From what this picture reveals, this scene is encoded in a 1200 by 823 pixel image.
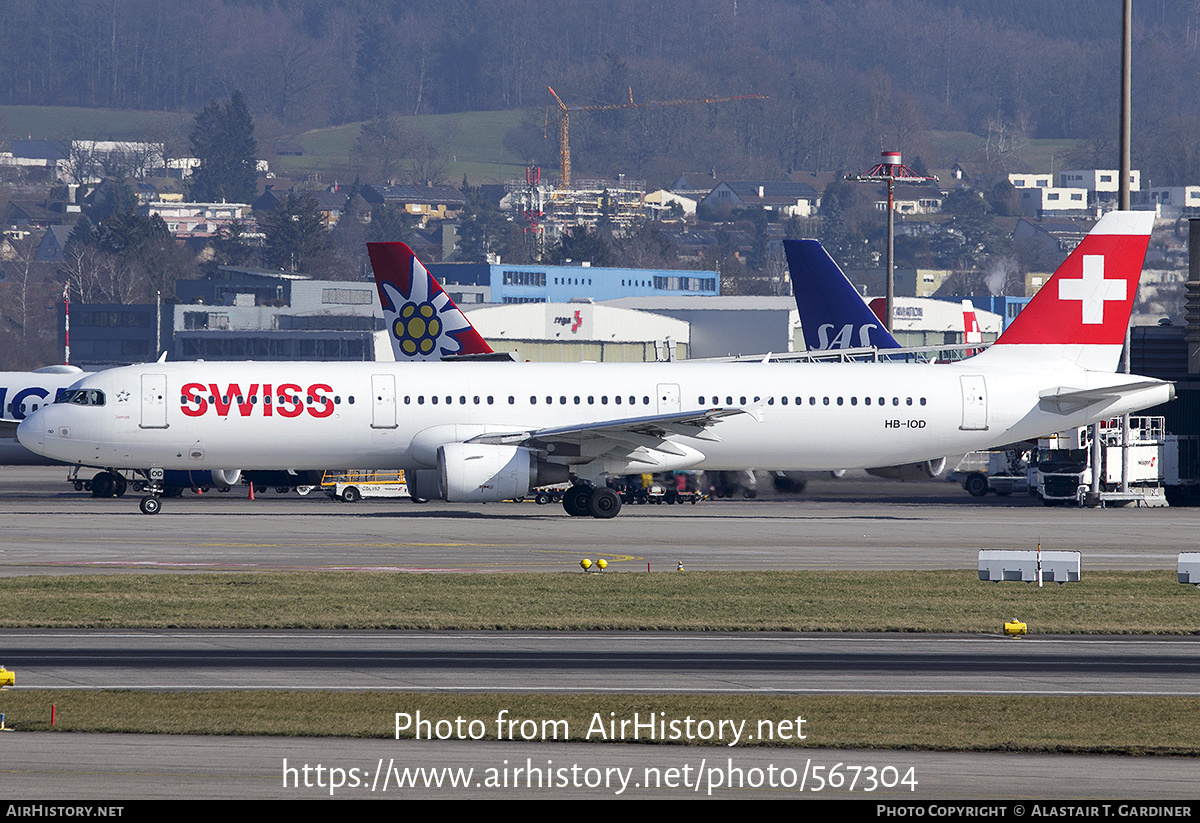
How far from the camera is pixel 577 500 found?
45.8 m

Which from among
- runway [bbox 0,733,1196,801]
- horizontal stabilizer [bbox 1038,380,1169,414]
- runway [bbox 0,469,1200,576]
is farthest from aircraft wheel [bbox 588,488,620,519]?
runway [bbox 0,733,1196,801]

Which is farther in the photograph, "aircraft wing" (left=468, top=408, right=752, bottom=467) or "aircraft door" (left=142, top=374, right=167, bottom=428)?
"aircraft door" (left=142, top=374, right=167, bottom=428)

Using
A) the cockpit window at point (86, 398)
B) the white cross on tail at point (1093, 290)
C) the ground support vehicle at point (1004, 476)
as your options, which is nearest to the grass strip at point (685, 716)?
the cockpit window at point (86, 398)

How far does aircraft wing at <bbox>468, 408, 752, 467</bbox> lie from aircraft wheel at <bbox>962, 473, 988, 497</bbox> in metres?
17.6

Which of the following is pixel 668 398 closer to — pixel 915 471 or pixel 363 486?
pixel 363 486

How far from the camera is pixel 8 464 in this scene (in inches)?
2445

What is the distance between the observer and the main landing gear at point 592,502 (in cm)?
4569

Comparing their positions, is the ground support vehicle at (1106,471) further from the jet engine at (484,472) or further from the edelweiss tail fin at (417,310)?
the edelweiss tail fin at (417,310)

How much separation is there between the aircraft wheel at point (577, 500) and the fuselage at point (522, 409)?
1.94m

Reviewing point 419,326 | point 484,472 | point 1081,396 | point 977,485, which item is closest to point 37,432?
point 484,472

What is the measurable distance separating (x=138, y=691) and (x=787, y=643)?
9.23 metres

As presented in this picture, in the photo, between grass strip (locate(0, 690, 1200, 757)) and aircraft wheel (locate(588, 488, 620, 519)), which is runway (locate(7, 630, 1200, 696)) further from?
aircraft wheel (locate(588, 488, 620, 519))

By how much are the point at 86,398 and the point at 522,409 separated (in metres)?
12.1

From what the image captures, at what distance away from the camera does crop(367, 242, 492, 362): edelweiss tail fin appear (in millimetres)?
58281
